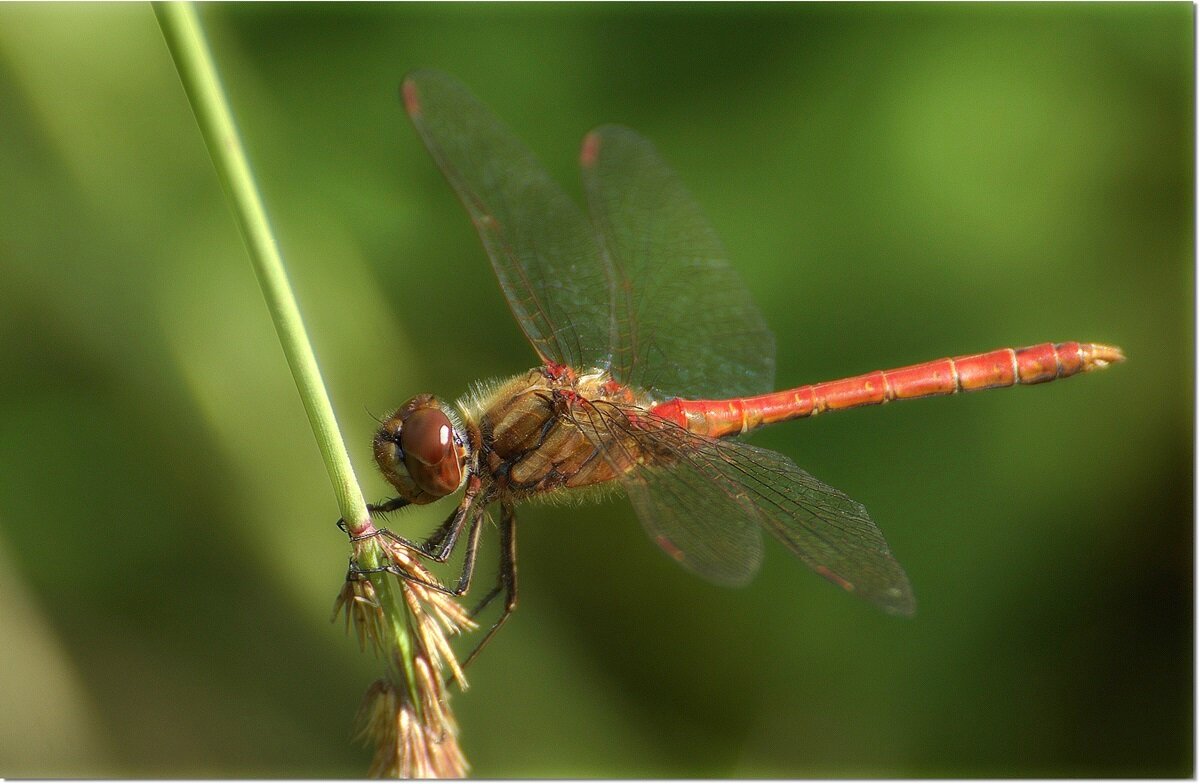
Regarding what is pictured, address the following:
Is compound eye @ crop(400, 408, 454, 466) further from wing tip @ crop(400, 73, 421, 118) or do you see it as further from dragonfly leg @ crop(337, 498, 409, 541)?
wing tip @ crop(400, 73, 421, 118)

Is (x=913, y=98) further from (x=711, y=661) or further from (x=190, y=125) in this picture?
(x=190, y=125)

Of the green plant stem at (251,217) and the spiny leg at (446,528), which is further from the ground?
the green plant stem at (251,217)

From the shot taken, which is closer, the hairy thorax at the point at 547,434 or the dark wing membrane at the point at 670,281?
the hairy thorax at the point at 547,434

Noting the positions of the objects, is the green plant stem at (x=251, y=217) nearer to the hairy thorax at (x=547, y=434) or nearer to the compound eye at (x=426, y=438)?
the compound eye at (x=426, y=438)

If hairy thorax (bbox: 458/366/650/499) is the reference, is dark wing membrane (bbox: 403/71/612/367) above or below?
above

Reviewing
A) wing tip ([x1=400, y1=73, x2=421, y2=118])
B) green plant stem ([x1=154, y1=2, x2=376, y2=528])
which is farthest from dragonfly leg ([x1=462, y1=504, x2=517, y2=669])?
wing tip ([x1=400, y1=73, x2=421, y2=118])

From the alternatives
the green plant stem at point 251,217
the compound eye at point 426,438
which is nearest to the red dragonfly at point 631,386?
the compound eye at point 426,438
